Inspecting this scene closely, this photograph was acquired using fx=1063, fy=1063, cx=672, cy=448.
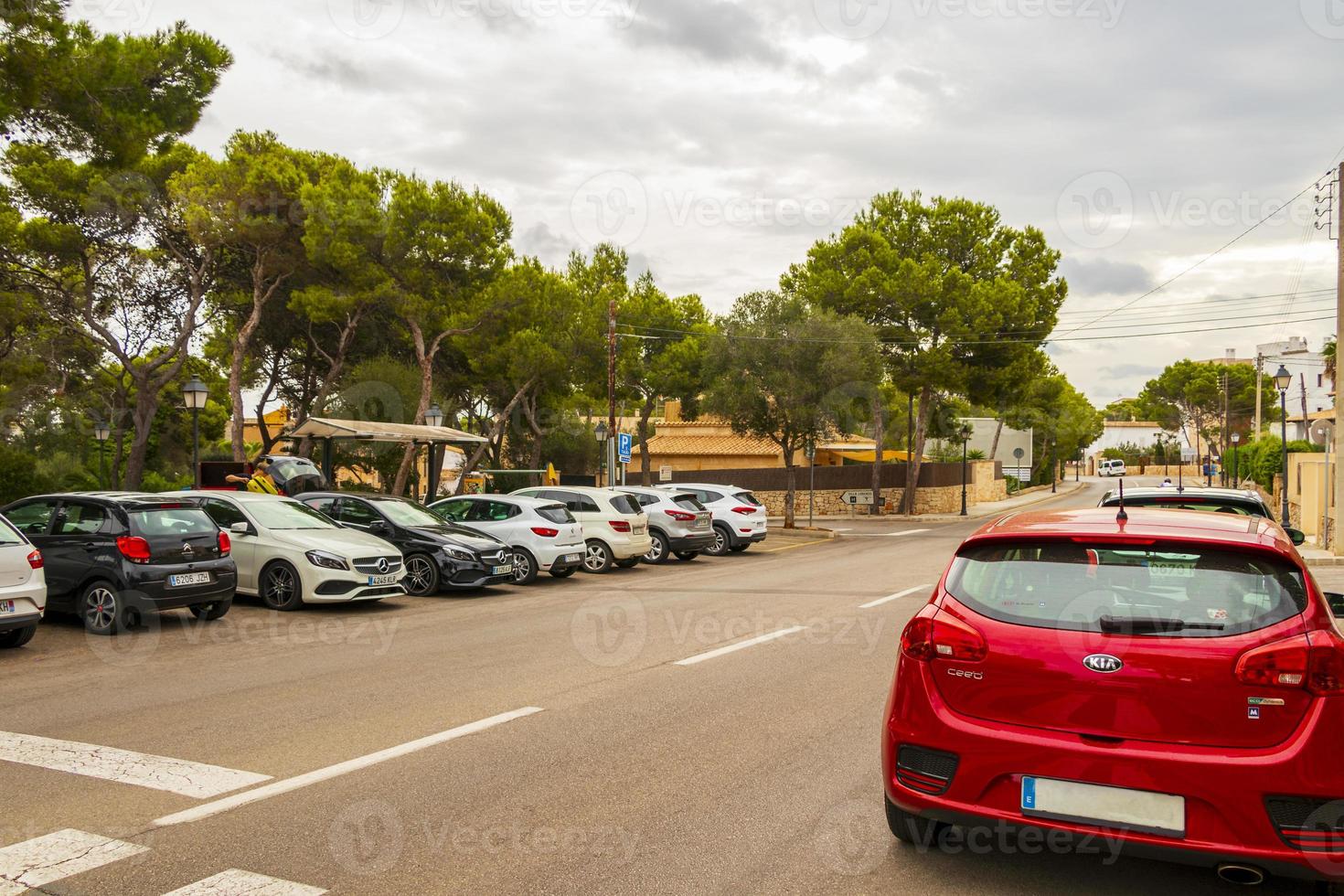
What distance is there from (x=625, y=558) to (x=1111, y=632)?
1645 cm

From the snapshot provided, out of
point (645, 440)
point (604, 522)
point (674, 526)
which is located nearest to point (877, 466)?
point (645, 440)

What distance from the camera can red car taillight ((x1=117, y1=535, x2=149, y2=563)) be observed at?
35.8 feet

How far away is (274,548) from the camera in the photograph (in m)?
13.3

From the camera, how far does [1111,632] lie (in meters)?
4.09

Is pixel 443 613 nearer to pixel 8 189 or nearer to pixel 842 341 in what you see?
pixel 842 341

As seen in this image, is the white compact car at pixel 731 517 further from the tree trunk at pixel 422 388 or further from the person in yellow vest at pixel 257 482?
the tree trunk at pixel 422 388

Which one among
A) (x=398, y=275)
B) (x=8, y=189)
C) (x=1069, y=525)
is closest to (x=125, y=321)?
(x=8, y=189)

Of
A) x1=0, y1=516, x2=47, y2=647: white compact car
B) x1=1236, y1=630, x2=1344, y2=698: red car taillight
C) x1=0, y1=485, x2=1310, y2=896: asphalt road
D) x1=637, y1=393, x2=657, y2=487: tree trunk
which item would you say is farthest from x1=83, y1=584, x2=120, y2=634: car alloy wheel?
x1=637, y1=393, x2=657, y2=487: tree trunk

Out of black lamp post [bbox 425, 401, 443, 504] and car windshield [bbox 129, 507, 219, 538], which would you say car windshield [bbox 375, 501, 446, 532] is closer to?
car windshield [bbox 129, 507, 219, 538]

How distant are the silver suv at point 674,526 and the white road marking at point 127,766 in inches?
621

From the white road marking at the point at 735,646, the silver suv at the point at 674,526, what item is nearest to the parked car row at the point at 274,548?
the silver suv at the point at 674,526

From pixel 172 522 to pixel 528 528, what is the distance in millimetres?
6681

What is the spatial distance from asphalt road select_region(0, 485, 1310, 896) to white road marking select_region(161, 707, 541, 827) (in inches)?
0.8

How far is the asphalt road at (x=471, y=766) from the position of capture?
174 inches
